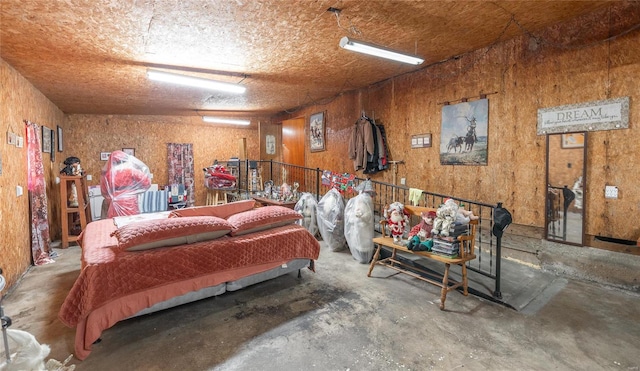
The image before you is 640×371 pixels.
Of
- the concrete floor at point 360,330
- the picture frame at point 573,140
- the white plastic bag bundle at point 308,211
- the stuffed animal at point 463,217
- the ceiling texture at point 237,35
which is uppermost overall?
the ceiling texture at point 237,35

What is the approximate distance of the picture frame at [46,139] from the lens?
17.0 ft

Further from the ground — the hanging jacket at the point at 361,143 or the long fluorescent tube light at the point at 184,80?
the long fluorescent tube light at the point at 184,80

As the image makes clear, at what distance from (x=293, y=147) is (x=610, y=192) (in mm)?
6851

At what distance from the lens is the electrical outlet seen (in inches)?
129

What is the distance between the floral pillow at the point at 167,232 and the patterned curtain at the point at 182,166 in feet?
20.2

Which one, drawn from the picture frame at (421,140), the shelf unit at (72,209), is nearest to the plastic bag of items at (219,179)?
the shelf unit at (72,209)

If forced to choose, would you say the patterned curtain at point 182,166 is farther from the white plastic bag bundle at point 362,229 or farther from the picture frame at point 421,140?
the picture frame at point 421,140

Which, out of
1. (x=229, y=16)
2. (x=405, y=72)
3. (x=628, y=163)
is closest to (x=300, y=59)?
(x=229, y=16)

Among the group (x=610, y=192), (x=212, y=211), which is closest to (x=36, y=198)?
(x=212, y=211)

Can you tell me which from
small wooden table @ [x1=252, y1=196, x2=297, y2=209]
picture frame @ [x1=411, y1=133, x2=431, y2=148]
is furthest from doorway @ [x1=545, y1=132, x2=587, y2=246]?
small wooden table @ [x1=252, y1=196, x2=297, y2=209]

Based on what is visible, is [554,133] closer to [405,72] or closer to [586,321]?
[586,321]

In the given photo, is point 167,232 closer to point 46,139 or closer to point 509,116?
point 509,116

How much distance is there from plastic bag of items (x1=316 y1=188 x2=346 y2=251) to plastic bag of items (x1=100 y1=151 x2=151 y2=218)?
3133 mm

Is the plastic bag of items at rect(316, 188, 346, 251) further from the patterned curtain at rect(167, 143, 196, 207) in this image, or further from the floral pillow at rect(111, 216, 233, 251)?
the patterned curtain at rect(167, 143, 196, 207)
